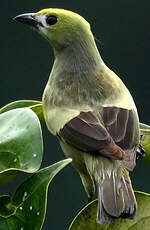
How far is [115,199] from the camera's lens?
336 cm

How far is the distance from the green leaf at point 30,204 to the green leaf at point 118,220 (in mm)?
186

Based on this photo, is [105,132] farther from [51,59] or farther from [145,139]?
[51,59]

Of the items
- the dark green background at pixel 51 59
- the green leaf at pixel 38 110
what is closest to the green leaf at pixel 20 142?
the green leaf at pixel 38 110

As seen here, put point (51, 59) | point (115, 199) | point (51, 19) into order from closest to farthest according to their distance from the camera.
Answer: point (115, 199), point (51, 19), point (51, 59)

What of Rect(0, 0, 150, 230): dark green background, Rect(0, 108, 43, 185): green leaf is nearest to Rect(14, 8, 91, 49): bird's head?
Rect(0, 108, 43, 185): green leaf

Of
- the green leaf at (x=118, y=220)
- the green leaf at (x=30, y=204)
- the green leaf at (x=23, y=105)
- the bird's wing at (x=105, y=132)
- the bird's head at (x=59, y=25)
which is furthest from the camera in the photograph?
the bird's head at (x=59, y=25)

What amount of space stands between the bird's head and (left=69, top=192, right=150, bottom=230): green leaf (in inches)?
56.5

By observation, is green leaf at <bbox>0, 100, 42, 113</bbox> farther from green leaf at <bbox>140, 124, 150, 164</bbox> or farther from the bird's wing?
green leaf at <bbox>140, 124, 150, 164</bbox>

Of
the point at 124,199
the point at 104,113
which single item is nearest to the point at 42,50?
the point at 104,113

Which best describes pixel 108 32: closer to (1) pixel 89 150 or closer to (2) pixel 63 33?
(2) pixel 63 33

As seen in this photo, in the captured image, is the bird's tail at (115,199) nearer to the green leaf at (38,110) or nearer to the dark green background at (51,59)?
the green leaf at (38,110)

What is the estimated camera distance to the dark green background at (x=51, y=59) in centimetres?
743

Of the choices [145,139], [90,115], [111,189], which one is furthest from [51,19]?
[111,189]

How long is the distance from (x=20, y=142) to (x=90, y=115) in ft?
2.79
